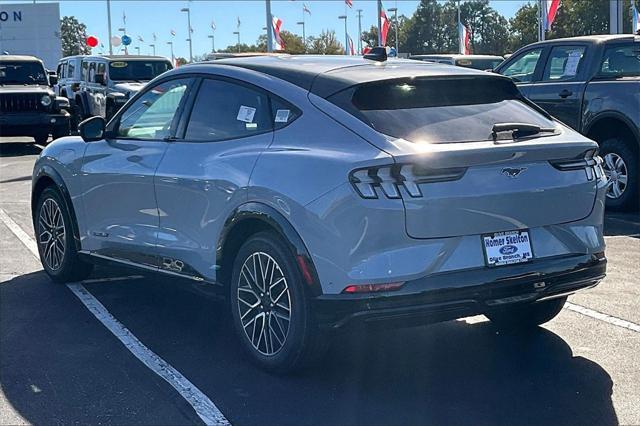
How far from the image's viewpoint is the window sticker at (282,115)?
16.2ft

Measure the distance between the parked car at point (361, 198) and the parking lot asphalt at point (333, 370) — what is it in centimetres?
29

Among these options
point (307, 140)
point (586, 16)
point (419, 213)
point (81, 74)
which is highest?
point (586, 16)

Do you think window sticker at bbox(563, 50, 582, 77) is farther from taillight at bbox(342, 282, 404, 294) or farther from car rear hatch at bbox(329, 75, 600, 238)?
taillight at bbox(342, 282, 404, 294)

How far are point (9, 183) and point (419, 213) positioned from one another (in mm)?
11223

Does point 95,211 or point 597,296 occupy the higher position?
point 95,211

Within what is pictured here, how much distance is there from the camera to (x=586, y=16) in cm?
5544

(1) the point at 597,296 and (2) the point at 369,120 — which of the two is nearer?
(2) the point at 369,120

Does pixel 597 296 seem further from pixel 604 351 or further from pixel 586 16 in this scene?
pixel 586 16

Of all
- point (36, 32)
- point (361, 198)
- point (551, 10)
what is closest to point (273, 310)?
point (361, 198)

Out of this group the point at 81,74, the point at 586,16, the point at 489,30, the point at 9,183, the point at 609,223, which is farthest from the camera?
the point at 489,30

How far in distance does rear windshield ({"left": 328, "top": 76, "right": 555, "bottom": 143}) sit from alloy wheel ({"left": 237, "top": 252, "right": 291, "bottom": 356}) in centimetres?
96

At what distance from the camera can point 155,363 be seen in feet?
16.8

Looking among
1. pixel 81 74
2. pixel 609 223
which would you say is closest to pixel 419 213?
pixel 609 223

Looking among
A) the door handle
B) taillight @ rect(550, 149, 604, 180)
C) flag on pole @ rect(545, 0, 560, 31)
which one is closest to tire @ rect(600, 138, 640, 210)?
the door handle
